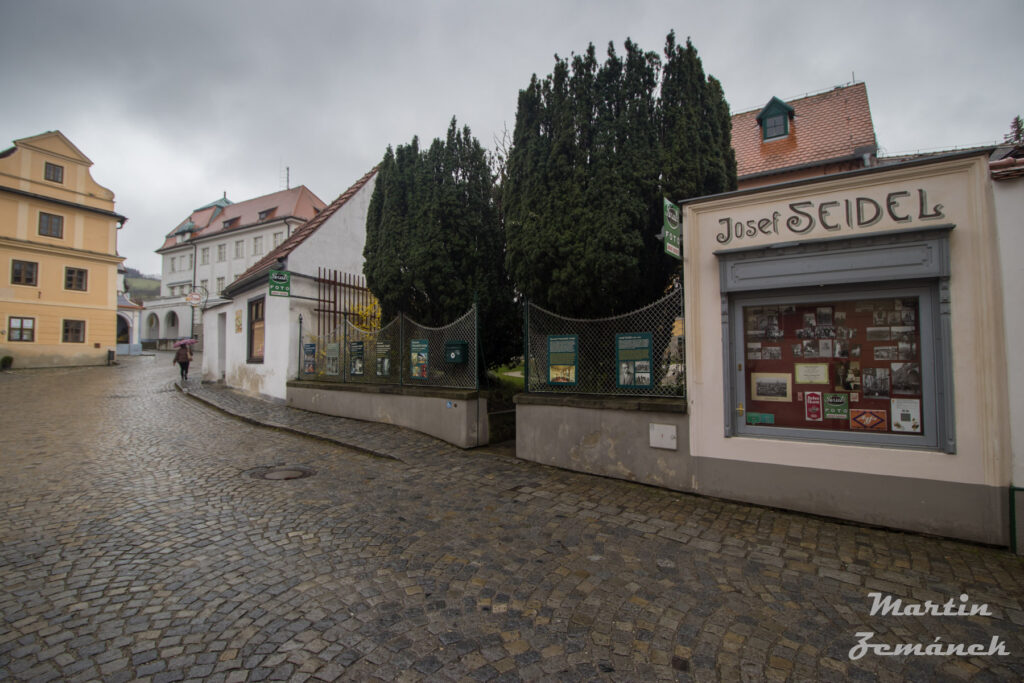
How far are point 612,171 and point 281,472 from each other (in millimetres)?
6208

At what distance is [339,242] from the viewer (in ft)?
45.5

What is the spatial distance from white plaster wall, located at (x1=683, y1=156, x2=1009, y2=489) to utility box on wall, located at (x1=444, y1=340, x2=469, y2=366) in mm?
4157

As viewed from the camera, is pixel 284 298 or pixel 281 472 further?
pixel 284 298

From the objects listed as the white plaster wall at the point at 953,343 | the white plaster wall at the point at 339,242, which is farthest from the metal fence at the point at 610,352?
the white plaster wall at the point at 339,242

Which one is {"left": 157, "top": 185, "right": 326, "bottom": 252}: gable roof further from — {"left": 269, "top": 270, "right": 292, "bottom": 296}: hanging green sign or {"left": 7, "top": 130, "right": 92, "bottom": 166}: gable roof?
{"left": 269, "top": 270, "right": 292, "bottom": 296}: hanging green sign

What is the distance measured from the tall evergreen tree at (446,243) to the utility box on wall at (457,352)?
86cm

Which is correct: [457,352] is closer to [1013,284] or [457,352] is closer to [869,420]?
[869,420]

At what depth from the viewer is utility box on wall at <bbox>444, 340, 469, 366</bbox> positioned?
8.20 meters

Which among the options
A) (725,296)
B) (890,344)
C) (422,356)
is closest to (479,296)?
(422,356)

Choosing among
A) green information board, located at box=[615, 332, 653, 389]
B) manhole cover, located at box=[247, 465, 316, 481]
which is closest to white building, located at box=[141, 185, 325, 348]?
manhole cover, located at box=[247, 465, 316, 481]

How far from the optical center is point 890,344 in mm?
4766

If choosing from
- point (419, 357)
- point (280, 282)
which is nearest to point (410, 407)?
point (419, 357)

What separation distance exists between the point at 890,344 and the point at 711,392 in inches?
69.6

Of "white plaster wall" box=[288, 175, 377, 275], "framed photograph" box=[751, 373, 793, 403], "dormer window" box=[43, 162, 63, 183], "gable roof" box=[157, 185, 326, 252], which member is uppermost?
"gable roof" box=[157, 185, 326, 252]
